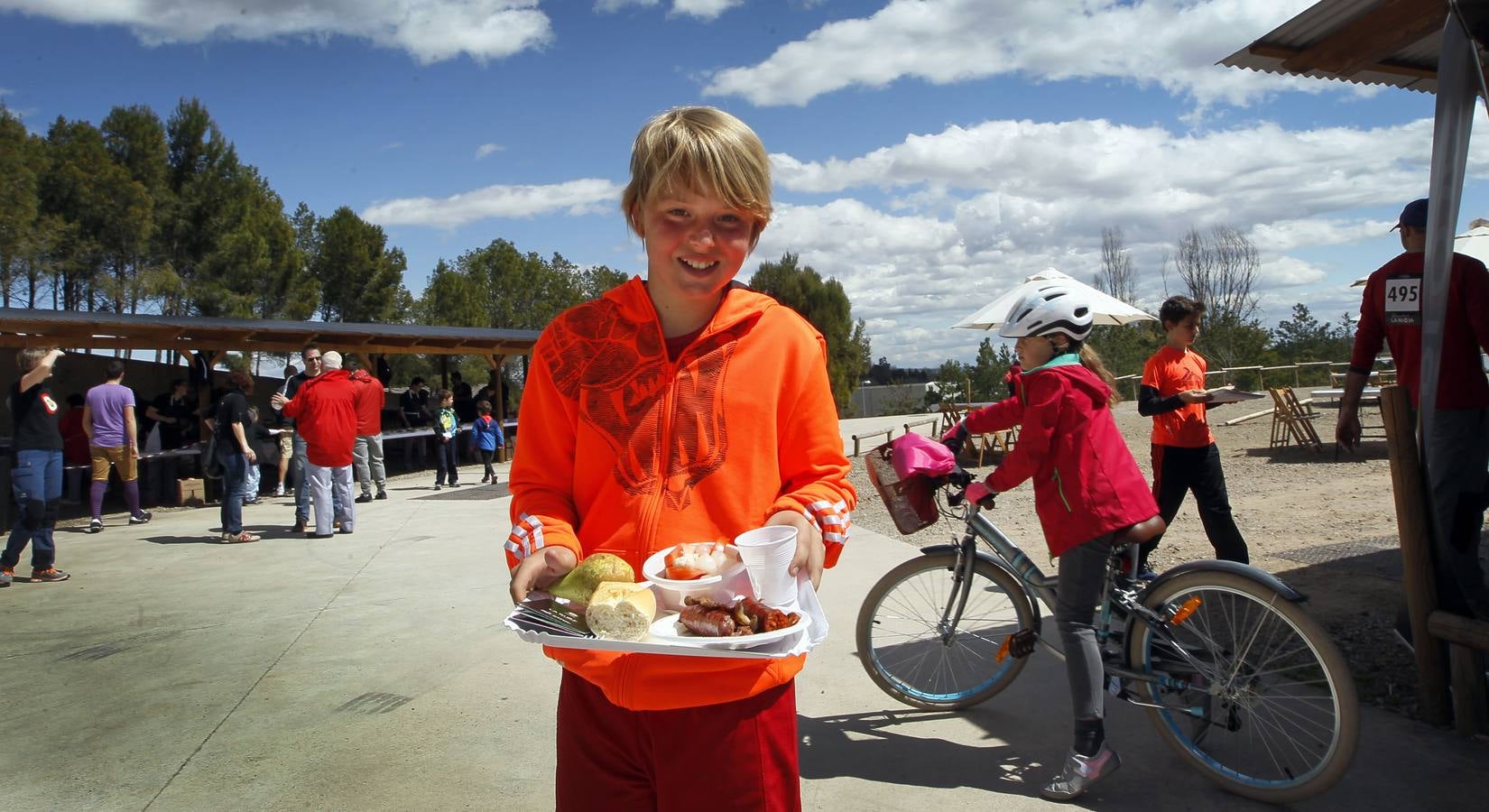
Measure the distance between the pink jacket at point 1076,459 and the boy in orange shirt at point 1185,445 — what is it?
2.10m

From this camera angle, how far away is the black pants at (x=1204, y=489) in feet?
17.5

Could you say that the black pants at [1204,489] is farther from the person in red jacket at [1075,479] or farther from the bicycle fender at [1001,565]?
the person in red jacket at [1075,479]

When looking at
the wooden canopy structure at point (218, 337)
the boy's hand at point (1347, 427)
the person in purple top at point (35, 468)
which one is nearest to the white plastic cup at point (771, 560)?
the boy's hand at point (1347, 427)

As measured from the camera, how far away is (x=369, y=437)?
13.5 meters

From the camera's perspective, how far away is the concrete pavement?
3.43 meters

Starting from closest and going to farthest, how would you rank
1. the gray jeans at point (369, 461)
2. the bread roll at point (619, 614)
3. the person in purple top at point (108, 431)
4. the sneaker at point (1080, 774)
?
the bread roll at point (619, 614) < the sneaker at point (1080, 774) < the person in purple top at point (108, 431) < the gray jeans at point (369, 461)

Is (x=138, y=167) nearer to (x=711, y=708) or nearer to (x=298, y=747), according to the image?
(x=298, y=747)

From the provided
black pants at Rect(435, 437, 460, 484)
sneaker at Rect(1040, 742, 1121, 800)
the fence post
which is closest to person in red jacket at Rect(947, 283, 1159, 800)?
sneaker at Rect(1040, 742, 1121, 800)

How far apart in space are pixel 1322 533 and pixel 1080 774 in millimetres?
5713

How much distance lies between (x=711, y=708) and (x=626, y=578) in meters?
0.27

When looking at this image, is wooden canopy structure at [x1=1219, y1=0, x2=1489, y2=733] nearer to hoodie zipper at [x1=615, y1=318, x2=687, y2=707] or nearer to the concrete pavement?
the concrete pavement

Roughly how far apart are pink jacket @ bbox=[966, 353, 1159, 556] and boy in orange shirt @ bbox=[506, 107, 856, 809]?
5.57 feet

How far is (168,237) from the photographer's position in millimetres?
33625

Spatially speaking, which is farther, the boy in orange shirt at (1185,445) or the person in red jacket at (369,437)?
the person in red jacket at (369,437)
